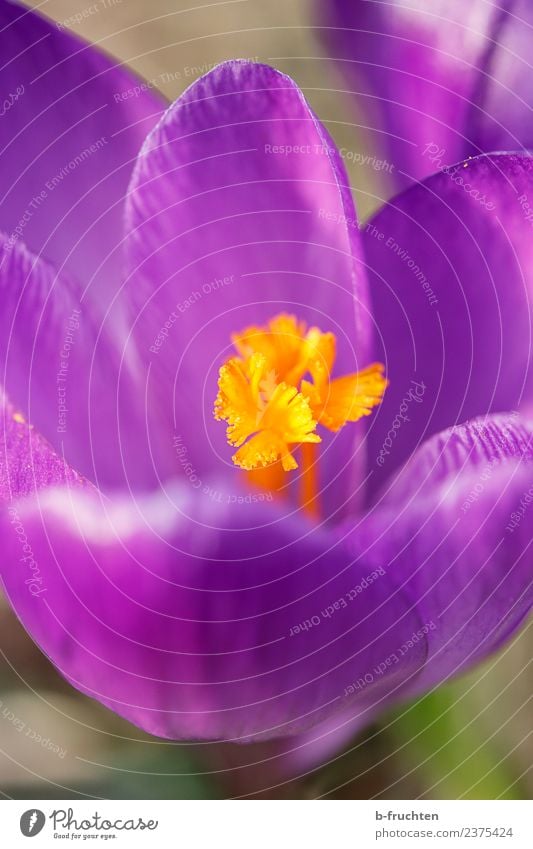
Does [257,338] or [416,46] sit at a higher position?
[416,46]

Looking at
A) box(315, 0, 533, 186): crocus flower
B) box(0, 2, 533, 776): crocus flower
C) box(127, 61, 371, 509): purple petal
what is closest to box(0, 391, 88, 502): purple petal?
box(0, 2, 533, 776): crocus flower

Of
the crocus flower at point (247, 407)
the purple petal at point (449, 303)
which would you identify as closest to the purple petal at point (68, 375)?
the crocus flower at point (247, 407)

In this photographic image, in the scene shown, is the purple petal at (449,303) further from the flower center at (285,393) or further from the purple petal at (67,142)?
the purple petal at (67,142)

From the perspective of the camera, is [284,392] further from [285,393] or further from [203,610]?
[203,610]

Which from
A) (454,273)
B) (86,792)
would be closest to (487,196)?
(454,273)
